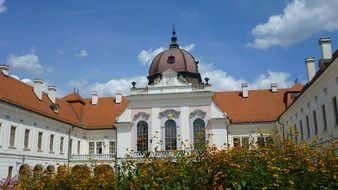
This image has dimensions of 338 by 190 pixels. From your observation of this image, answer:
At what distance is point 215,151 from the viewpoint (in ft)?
29.6

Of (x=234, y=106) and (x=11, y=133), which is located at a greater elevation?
(x=234, y=106)

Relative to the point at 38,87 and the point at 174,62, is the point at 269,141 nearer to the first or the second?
the point at 38,87

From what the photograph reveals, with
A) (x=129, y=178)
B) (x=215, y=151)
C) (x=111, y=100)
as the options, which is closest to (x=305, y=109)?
(x=215, y=151)

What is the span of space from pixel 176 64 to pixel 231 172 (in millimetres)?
30050

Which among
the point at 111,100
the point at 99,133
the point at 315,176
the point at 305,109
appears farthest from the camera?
the point at 111,100

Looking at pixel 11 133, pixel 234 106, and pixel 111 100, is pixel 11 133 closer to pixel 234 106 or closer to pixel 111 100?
pixel 111 100

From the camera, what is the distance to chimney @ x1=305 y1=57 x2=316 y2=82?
27703 millimetres

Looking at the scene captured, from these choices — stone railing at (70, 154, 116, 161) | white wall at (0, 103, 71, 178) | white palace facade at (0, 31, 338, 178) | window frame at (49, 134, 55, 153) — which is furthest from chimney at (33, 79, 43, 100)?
stone railing at (70, 154, 116, 161)

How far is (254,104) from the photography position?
37719mm

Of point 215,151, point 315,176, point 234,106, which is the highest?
point 234,106

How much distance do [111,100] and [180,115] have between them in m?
11.3

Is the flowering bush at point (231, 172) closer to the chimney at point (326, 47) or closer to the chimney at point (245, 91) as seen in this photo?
the chimney at point (326, 47)

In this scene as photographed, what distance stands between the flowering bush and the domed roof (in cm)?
2847

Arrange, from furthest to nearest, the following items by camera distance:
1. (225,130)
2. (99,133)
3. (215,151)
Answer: (99,133), (225,130), (215,151)
